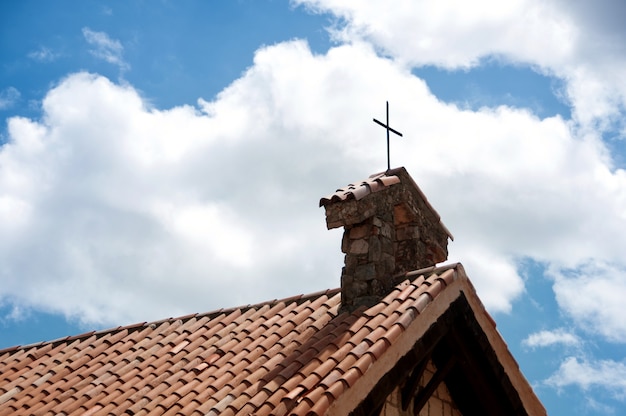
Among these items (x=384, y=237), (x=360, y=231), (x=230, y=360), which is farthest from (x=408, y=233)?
(x=230, y=360)

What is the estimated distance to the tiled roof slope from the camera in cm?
603

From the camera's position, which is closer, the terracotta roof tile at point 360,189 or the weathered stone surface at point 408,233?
the terracotta roof tile at point 360,189

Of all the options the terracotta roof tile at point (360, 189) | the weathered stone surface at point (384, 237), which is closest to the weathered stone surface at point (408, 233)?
the weathered stone surface at point (384, 237)

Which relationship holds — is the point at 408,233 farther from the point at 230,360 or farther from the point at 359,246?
the point at 230,360

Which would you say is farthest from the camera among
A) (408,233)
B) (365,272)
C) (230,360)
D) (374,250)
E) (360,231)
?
(408,233)

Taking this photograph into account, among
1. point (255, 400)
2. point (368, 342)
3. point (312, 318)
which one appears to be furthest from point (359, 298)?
point (255, 400)

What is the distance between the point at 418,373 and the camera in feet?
23.2

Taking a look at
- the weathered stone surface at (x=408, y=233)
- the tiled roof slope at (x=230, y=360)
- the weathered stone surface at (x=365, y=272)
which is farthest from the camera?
Answer: the weathered stone surface at (x=408, y=233)

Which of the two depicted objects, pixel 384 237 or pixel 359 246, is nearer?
pixel 359 246

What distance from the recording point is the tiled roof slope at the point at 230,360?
6.03 m

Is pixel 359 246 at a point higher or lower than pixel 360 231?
lower

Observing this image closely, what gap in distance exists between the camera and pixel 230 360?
7297mm

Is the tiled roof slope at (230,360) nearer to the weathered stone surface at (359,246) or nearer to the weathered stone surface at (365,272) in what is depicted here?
the weathered stone surface at (365,272)

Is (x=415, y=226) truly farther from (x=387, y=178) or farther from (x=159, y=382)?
(x=159, y=382)
